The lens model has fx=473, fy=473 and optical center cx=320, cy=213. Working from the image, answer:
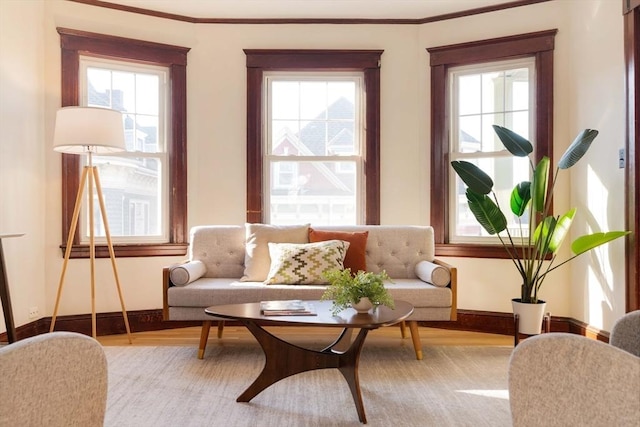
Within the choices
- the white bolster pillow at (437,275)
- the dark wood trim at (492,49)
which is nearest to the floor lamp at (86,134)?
the white bolster pillow at (437,275)

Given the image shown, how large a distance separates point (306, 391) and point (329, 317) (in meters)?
0.51

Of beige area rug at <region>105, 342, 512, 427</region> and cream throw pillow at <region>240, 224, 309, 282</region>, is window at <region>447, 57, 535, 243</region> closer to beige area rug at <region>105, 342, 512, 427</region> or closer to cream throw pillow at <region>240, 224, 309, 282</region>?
beige area rug at <region>105, 342, 512, 427</region>

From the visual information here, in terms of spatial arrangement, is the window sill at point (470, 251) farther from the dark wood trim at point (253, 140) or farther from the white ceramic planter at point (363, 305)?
the white ceramic planter at point (363, 305)

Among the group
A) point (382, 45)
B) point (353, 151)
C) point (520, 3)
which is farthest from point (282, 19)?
point (520, 3)

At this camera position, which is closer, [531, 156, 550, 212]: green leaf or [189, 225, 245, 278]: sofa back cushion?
[531, 156, 550, 212]: green leaf

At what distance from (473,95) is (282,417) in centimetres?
332

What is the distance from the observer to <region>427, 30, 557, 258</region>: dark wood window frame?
4000 mm

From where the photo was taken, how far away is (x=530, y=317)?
11.4 ft

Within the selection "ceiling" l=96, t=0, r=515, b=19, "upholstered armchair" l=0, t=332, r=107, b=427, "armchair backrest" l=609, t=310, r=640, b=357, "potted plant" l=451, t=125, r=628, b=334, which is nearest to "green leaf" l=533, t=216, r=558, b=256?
"potted plant" l=451, t=125, r=628, b=334

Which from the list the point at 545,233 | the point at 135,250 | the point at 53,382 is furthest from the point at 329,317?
the point at 135,250

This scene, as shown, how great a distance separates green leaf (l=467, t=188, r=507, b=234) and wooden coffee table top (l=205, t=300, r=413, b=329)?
1.20 m

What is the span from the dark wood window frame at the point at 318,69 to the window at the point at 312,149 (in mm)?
120

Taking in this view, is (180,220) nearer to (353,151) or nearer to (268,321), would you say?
(353,151)

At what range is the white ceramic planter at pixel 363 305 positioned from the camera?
2578 millimetres
